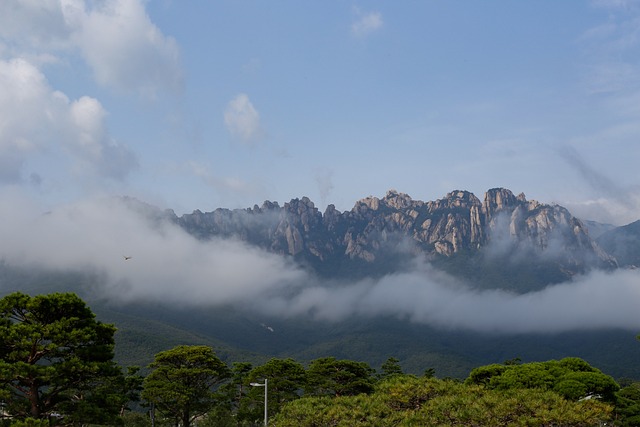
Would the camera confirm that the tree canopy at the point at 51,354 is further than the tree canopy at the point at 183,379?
No

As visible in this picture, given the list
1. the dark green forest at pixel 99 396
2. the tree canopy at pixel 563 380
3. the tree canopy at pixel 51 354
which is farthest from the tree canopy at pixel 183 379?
the tree canopy at pixel 563 380

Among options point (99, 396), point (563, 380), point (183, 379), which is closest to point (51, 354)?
point (99, 396)

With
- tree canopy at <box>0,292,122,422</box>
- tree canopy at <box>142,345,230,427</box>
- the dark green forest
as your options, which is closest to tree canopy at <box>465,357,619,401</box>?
the dark green forest

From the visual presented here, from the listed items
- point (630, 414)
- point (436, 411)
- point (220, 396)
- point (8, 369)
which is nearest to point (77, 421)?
point (8, 369)

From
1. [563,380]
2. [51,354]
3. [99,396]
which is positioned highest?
[51,354]

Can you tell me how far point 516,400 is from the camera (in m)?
33.0

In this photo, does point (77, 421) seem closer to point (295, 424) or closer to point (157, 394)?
point (295, 424)

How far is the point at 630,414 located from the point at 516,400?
40.2 metres

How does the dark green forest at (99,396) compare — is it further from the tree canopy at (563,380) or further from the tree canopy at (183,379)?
the tree canopy at (183,379)

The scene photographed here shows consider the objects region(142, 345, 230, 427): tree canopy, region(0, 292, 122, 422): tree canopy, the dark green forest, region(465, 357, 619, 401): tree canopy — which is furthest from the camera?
region(142, 345, 230, 427): tree canopy

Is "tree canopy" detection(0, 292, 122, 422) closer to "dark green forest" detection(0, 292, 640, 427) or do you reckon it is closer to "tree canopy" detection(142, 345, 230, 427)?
"dark green forest" detection(0, 292, 640, 427)

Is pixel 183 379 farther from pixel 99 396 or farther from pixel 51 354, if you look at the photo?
pixel 51 354

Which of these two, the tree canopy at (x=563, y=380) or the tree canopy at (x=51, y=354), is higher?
the tree canopy at (x=51, y=354)

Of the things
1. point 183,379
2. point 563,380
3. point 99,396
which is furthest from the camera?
point 183,379
